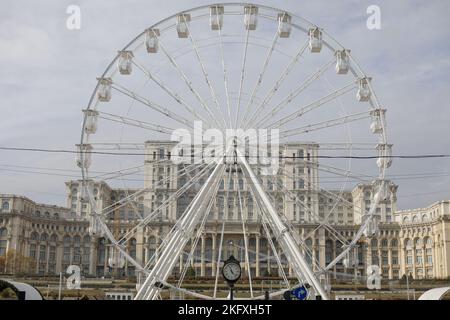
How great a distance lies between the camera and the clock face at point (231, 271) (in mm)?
21172

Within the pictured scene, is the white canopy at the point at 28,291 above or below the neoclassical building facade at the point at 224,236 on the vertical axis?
below

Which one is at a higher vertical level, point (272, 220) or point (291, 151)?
point (291, 151)

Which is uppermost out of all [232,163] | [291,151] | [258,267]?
[291,151]

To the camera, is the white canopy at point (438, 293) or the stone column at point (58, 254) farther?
the stone column at point (58, 254)

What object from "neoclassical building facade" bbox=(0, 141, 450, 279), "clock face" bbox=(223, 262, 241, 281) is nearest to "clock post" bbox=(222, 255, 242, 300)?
"clock face" bbox=(223, 262, 241, 281)

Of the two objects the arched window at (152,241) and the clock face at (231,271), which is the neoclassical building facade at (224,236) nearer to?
the arched window at (152,241)

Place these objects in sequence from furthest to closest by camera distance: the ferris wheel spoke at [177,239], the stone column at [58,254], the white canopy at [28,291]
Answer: the stone column at [58,254] → the ferris wheel spoke at [177,239] → the white canopy at [28,291]

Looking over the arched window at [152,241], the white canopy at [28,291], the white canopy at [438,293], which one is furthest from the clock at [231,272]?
the arched window at [152,241]

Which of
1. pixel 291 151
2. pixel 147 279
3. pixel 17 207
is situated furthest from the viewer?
pixel 17 207
